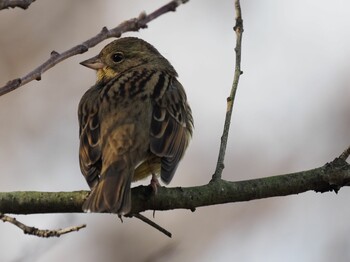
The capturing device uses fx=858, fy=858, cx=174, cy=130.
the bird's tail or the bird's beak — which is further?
the bird's beak

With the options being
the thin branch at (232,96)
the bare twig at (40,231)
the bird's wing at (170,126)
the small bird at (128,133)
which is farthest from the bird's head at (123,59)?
the bare twig at (40,231)

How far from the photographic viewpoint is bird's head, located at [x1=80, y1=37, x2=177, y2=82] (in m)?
5.80

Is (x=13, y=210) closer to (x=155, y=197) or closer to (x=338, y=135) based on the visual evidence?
(x=155, y=197)

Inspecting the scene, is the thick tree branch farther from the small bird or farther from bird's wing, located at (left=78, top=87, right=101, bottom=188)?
bird's wing, located at (left=78, top=87, right=101, bottom=188)

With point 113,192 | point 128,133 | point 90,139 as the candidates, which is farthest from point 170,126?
point 113,192

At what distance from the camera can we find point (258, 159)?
9.05 meters

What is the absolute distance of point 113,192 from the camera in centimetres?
404

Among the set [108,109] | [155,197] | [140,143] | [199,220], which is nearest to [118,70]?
[108,109]

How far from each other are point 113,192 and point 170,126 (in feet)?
2.91

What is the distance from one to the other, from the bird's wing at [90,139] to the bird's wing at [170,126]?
0.30 meters

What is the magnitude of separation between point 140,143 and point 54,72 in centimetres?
545

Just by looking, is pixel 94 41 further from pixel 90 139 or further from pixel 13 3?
pixel 90 139

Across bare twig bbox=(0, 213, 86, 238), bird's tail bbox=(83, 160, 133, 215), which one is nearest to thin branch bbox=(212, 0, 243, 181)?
bird's tail bbox=(83, 160, 133, 215)

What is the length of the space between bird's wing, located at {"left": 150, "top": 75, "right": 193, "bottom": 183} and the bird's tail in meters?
0.22
